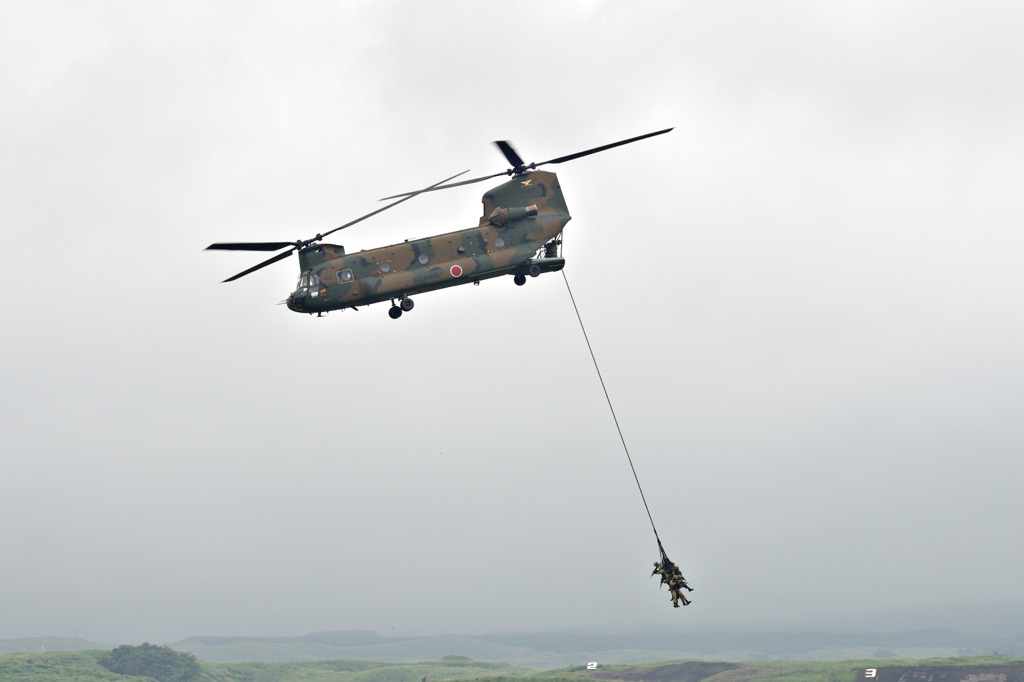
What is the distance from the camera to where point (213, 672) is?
168625 mm

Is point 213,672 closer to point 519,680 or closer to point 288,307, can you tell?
point 519,680

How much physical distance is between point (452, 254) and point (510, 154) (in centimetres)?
637

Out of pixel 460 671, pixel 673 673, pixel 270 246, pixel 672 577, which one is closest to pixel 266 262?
pixel 270 246

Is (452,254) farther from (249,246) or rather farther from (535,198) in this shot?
(249,246)

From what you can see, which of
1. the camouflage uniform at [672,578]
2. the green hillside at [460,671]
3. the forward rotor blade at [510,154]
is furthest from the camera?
the green hillside at [460,671]

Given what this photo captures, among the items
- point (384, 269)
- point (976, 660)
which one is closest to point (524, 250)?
point (384, 269)

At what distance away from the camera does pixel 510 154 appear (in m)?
49.4

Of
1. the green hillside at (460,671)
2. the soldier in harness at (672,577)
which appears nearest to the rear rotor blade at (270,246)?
the soldier in harness at (672,577)

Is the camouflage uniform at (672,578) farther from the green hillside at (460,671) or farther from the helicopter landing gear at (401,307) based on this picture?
the green hillside at (460,671)

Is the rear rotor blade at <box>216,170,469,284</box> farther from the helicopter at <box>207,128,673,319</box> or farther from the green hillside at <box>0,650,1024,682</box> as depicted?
the green hillside at <box>0,650,1024,682</box>

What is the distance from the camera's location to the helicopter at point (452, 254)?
152 ft

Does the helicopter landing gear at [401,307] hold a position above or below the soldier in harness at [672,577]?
above

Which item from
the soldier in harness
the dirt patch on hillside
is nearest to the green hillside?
the dirt patch on hillside

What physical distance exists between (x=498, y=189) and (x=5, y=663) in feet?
453
